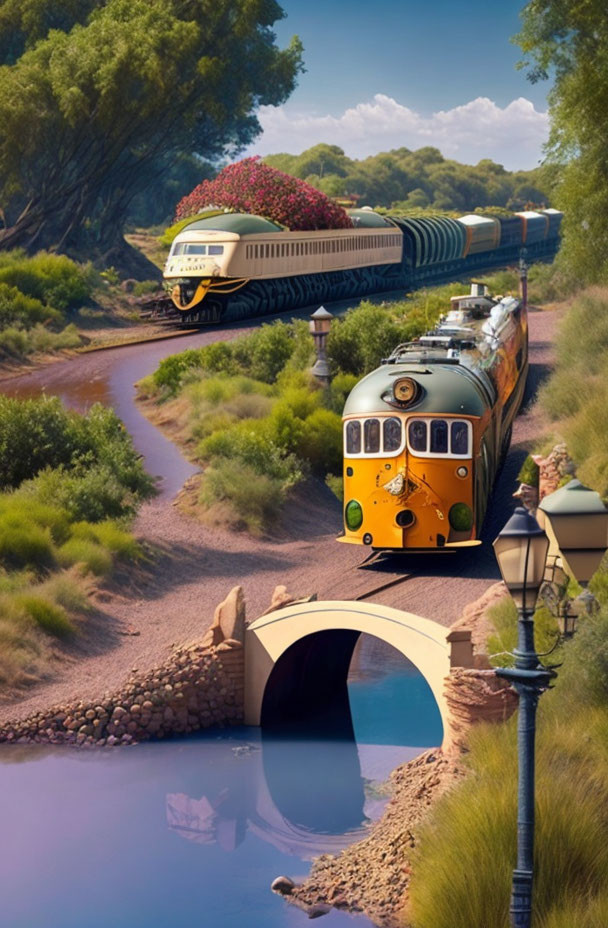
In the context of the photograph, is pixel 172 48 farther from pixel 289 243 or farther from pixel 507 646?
pixel 507 646

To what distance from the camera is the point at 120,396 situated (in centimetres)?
3662

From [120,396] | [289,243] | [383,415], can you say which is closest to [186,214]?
[289,243]

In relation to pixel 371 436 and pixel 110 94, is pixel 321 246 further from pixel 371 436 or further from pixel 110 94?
pixel 371 436

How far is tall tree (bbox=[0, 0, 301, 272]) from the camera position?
5403 cm

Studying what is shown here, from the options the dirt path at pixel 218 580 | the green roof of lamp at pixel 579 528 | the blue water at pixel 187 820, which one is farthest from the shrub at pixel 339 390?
the green roof of lamp at pixel 579 528

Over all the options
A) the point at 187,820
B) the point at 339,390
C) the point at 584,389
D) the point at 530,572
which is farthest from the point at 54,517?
the point at 530,572

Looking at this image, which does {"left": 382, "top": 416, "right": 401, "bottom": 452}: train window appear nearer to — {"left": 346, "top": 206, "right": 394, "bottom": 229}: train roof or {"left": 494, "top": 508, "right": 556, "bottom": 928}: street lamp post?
{"left": 494, "top": 508, "right": 556, "bottom": 928}: street lamp post

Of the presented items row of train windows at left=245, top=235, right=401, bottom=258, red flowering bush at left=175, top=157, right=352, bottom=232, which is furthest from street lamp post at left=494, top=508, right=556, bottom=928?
red flowering bush at left=175, top=157, right=352, bottom=232

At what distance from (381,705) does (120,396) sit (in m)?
15.5

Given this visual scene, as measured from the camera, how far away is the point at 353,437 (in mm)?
24031

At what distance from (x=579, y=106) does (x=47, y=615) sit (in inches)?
774

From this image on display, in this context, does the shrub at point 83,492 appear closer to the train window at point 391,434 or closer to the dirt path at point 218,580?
the dirt path at point 218,580

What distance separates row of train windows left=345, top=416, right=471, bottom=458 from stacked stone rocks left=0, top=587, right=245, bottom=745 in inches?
152

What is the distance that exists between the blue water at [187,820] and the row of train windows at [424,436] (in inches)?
153
